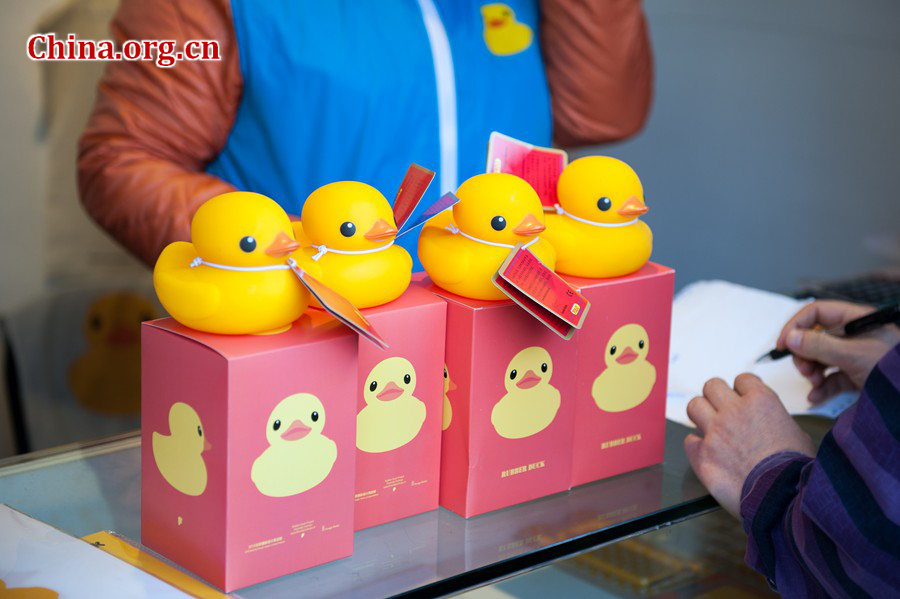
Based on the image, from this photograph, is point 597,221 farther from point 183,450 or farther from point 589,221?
point 183,450

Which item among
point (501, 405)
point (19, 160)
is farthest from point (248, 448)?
point (19, 160)

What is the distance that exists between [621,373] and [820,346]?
0.33m

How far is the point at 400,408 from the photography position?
0.87 meters

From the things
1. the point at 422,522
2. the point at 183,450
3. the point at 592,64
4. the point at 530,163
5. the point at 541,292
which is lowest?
the point at 422,522

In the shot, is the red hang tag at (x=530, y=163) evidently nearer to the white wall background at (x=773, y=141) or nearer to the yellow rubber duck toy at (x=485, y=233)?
the yellow rubber duck toy at (x=485, y=233)

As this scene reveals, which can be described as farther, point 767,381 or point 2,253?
point 2,253

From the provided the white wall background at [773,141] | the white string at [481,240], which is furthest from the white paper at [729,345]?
the white wall background at [773,141]

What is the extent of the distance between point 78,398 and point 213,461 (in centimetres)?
163

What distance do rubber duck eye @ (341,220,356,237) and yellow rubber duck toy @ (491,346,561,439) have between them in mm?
206

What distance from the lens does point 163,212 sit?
1.58m

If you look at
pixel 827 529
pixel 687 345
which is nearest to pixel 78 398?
pixel 687 345

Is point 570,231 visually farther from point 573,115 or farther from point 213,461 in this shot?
point 573,115

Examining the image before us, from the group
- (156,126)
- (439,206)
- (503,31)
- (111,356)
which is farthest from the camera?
(111,356)

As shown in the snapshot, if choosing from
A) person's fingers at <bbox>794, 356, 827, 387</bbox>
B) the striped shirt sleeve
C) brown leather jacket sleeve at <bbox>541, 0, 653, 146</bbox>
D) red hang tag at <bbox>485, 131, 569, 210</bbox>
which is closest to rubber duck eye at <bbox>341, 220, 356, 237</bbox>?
red hang tag at <bbox>485, 131, 569, 210</bbox>
